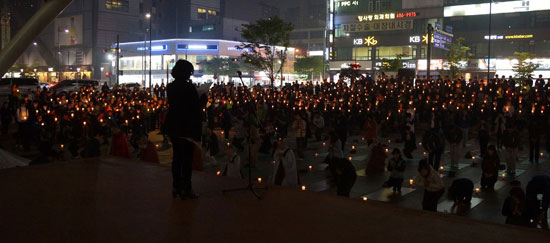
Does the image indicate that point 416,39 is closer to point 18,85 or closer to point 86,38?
point 18,85

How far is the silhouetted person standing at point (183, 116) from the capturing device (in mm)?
5254

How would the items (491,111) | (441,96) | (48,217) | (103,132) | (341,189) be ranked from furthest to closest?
(441,96) → (491,111) → (103,132) → (341,189) → (48,217)

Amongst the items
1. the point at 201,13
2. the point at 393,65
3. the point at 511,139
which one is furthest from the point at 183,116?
the point at 201,13

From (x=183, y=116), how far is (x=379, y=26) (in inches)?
2431

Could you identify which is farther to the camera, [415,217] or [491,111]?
[491,111]

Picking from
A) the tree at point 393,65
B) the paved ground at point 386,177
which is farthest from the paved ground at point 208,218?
the tree at point 393,65

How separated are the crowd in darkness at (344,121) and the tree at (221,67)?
45601 millimetres

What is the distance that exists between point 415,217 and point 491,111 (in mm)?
18173

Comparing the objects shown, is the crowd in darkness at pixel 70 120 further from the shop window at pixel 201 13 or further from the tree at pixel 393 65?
the shop window at pixel 201 13

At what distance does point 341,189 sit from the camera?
9570 millimetres

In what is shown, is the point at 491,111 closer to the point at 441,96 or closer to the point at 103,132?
the point at 441,96

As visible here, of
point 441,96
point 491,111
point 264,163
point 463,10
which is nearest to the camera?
point 264,163

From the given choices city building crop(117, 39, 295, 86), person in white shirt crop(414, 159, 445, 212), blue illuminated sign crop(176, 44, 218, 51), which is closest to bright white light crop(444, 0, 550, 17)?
city building crop(117, 39, 295, 86)

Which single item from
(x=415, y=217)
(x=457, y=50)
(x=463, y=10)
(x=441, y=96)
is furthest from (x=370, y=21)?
(x=415, y=217)
